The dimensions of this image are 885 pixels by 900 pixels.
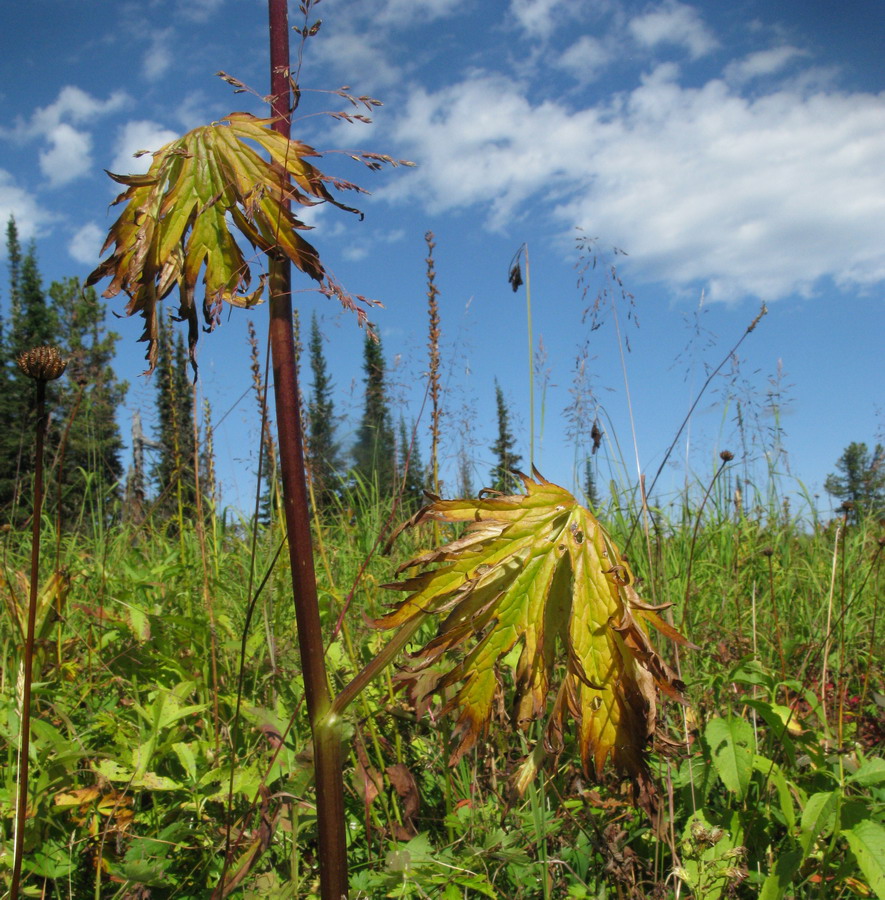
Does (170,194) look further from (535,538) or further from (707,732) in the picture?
(707,732)

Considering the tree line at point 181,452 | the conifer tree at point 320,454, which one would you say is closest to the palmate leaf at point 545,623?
the tree line at point 181,452

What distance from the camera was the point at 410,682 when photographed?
114cm

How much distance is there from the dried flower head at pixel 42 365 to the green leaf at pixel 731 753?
1.56 meters

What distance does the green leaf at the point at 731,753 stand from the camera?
5.28 feet

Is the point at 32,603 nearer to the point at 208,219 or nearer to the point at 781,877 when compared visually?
the point at 208,219

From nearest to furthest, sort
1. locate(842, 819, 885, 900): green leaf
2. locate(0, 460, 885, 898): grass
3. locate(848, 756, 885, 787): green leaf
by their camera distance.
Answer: locate(842, 819, 885, 900): green leaf < locate(0, 460, 885, 898): grass < locate(848, 756, 885, 787): green leaf

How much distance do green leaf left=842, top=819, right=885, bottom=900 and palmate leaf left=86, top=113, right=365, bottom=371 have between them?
1476 millimetres

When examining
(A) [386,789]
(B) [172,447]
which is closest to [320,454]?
(B) [172,447]

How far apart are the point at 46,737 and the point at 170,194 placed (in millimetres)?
1315

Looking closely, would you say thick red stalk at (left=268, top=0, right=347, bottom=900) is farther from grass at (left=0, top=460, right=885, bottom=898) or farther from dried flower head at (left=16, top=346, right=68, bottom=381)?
dried flower head at (left=16, top=346, right=68, bottom=381)

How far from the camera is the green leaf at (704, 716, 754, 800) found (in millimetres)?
1608

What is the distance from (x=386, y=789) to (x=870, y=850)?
1.13 m

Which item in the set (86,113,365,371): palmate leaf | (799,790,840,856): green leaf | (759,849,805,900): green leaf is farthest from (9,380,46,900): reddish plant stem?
(799,790,840,856): green leaf

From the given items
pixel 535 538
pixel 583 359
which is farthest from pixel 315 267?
pixel 583 359
